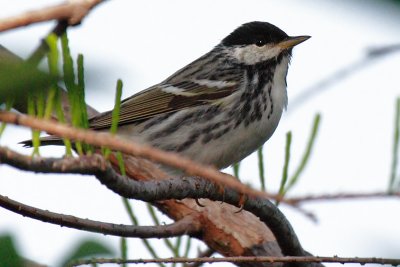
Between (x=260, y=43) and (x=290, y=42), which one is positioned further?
(x=260, y=43)

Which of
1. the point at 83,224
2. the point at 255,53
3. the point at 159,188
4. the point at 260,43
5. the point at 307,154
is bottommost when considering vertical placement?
the point at 83,224

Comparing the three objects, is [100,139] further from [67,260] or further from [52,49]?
[67,260]

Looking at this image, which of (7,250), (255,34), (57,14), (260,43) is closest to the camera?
(57,14)

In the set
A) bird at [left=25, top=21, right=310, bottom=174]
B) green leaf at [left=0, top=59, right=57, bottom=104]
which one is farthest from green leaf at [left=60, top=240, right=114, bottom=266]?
bird at [left=25, top=21, right=310, bottom=174]

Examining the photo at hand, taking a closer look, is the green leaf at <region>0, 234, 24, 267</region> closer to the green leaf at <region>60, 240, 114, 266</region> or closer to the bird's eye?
the green leaf at <region>60, 240, 114, 266</region>

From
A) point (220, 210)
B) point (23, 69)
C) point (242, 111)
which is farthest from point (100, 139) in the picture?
point (242, 111)

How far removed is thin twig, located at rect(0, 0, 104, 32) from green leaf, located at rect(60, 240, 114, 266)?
1.37 feet

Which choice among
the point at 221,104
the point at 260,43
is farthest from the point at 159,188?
the point at 260,43

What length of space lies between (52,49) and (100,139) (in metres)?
0.14

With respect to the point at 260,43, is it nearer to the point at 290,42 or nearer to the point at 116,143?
the point at 290,42

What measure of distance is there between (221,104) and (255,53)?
98cm

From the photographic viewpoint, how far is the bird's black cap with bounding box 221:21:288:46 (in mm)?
5805

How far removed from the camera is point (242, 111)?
4.83 m

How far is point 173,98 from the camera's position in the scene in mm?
5348
